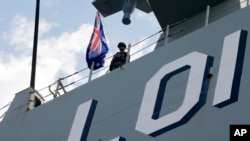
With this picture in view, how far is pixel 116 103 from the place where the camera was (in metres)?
7.32

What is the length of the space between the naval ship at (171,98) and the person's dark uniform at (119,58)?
308 millimetres

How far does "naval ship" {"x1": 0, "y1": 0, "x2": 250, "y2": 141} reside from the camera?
6055 millimetres

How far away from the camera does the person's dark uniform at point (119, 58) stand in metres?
7.99

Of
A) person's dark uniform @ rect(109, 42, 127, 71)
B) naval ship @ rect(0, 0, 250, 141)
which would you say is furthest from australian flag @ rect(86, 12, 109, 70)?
person's dark uniform @ rect(109, 42, 127, 71)

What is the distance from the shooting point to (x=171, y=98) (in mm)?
6672

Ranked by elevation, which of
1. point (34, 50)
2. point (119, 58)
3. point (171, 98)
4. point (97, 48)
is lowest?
point (171, 98)

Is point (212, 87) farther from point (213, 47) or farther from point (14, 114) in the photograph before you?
point (14, 114)

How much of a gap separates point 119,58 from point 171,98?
4.99ft

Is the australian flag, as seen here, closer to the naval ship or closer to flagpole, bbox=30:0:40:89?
the naval ship

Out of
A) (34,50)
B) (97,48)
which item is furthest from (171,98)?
(34,50)

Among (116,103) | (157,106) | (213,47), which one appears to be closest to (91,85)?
(116,103)

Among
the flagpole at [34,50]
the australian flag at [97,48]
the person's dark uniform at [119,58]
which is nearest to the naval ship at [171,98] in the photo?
the person's dark uniform at [119,58]

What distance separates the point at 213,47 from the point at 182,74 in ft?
1.42

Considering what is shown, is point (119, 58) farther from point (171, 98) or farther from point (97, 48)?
point (171, 98)
